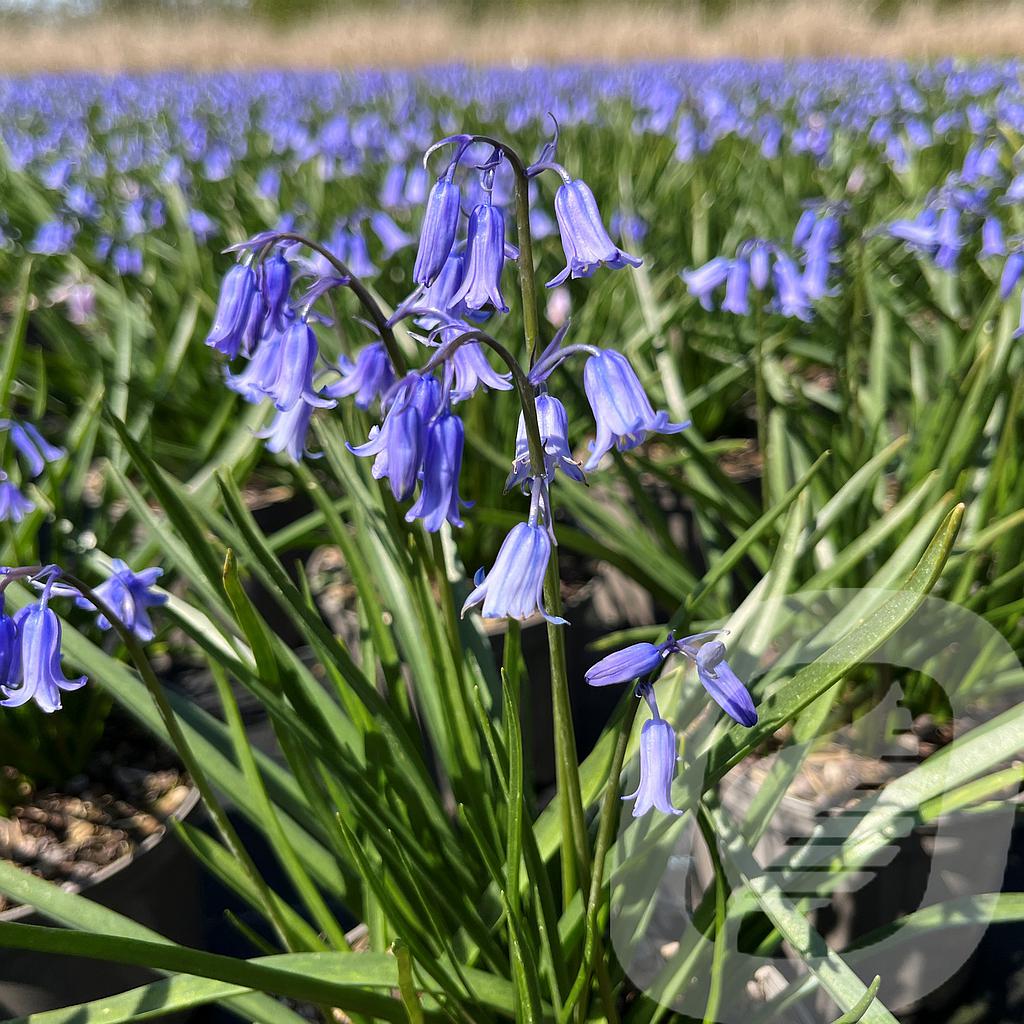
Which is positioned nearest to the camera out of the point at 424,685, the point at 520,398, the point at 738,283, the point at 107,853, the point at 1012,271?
the point at 520,398

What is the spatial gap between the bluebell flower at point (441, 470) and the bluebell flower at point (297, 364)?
0.21m

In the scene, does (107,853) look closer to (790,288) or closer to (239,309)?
(239,309)

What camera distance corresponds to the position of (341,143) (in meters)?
4.88

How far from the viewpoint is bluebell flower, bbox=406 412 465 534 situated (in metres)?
1.00

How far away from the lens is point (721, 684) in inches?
37.3

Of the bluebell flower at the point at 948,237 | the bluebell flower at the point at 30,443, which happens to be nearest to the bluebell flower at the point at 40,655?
the bluebell flower at the point at 30,443

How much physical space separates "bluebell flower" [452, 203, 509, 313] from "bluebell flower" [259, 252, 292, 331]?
281 mm

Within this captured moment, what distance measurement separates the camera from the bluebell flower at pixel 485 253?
1.00m

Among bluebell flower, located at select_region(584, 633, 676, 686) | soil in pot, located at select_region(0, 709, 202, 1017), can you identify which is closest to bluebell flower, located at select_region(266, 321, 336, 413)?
bluebell flower, located at select_region(584, 633, 676, 686)

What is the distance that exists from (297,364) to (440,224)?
274 mm

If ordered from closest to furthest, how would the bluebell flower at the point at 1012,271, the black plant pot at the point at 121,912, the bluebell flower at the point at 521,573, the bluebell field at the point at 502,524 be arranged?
the bluebell flower at the point at 521,573, the bluebell field at the point at 502,524, the black plant pot at the point at 121,912, the bluebell flower at the point at 1012,271

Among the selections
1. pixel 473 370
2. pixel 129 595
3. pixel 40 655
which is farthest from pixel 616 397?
pixel 129 595

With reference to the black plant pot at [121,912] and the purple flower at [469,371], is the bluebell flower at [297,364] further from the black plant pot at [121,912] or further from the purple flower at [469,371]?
the black plant pot at [121,912]

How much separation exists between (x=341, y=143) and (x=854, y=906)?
4.38 meters
